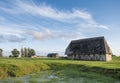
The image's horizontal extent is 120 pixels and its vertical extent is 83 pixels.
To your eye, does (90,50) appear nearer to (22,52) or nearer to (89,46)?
(89,46)

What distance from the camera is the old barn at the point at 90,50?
54844mm

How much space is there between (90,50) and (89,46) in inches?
74.4

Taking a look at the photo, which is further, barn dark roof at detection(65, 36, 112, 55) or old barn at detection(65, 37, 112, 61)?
barn dark roof at detection(65, 36, 112, 55)

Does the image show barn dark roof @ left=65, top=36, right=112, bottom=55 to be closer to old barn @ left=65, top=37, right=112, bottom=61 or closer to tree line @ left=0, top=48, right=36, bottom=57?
old barn @ left=65, top=37, right=112, bottom=61

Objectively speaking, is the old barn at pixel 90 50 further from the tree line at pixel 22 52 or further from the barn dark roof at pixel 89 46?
the tree line at pixel 22 52

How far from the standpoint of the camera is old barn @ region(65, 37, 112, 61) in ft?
180

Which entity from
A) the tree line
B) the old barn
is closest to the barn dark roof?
the old barn

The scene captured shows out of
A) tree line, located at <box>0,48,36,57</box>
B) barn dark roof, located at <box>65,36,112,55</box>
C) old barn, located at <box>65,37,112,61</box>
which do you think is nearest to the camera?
old barn, located at <box>65,37,112,61</box>

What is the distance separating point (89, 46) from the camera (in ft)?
194

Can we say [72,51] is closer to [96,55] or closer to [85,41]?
[85,41]

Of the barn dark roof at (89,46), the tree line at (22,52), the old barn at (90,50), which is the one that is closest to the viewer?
the old barn at (90,50)

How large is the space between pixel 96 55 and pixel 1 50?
2369 inches

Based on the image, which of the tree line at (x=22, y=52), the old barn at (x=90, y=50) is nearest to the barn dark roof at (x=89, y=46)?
the old barn at (x=90, y=50)

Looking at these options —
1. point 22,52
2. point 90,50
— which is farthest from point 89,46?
point 22,52
